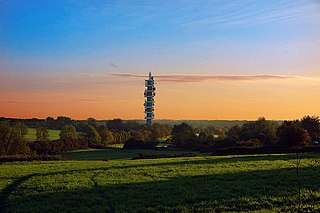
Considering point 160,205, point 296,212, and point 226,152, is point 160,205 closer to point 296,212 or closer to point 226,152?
point 296,212

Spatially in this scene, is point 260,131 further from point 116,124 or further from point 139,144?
point 116,124

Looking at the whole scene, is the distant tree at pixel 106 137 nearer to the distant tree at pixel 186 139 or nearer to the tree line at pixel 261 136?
the tree line at pixel 261 136

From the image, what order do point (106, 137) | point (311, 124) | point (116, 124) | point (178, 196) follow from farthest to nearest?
point (116, 124) < point (106, 137) < point (311, 124) < point (178, 196)

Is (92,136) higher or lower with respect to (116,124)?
lower

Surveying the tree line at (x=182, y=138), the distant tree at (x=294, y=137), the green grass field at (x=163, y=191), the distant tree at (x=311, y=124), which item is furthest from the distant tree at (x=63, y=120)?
the green grass field at (x=163, y=191)

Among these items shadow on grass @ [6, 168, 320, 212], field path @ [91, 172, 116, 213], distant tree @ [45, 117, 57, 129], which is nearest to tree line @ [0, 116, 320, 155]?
distant tree @ [45, 117, 57, 129]

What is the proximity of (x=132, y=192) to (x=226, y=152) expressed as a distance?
119 ft

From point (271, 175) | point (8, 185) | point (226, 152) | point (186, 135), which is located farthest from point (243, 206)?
point (186, 135)

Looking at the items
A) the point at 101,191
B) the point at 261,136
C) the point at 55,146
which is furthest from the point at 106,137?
the point at 101,191

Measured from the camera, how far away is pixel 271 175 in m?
24.8

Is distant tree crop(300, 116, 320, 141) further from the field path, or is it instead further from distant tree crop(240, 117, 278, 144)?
the field path

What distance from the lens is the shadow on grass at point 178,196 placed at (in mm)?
16641

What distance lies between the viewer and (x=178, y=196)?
18656 mm

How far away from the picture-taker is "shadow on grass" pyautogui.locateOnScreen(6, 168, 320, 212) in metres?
16.6
